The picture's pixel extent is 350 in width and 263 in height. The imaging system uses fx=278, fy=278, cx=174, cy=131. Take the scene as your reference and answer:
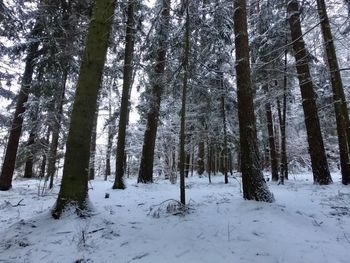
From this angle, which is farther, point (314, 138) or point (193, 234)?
point (314, 138)

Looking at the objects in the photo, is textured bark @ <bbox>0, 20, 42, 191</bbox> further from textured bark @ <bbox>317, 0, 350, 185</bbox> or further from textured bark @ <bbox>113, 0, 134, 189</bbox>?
textured bark @ <bbox>317, 0, 350, 185</bbox>

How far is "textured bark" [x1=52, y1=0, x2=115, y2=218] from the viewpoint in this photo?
224 inches

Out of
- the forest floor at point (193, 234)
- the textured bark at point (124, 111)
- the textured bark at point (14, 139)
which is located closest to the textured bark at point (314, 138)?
the forest floor at point (193, 234)

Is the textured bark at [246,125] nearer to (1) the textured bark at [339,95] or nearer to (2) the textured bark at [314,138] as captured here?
(1) the textured bark at [339,95]

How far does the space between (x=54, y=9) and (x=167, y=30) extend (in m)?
3.67

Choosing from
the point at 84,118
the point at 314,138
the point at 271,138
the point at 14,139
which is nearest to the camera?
the point at 84,118

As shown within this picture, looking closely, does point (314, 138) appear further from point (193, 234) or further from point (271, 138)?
point (193, 234)

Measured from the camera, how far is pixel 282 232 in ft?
14.8

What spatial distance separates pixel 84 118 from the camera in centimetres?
600

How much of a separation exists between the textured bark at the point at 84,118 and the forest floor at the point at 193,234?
0.41 metres

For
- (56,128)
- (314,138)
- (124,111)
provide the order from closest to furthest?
(314,138)
(124,111)
(56,128)

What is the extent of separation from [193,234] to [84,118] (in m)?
3.30

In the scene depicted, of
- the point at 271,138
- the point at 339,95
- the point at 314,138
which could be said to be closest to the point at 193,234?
the point at 339,95

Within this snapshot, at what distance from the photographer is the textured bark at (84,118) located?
568 cm
